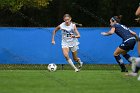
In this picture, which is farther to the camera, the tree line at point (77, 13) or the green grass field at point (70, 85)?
the tree line at point (77, 13)

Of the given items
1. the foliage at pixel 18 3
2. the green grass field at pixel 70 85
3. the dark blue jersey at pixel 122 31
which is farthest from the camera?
the foliage at pixel 18 3

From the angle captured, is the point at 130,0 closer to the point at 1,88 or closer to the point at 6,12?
the point at 6,12

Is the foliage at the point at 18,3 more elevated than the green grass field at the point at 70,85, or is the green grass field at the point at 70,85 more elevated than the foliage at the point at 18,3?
the green grass field at the point at 70,85

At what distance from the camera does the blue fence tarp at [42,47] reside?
837 inches

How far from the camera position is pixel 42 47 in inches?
840

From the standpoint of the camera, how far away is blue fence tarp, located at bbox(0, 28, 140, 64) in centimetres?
2125

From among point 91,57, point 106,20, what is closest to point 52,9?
point 106,20

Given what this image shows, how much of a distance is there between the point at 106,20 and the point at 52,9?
4323 millimetres

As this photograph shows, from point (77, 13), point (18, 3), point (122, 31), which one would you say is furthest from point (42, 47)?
point (77, 13)

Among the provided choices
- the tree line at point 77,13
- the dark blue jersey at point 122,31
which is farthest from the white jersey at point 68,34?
the tree line at point 77,13

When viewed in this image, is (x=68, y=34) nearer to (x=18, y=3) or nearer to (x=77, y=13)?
(x=18, y=3)

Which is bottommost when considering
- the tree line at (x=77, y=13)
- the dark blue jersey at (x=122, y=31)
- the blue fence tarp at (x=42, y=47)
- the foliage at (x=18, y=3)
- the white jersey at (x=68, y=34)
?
the tree line at (x=77, y=13)

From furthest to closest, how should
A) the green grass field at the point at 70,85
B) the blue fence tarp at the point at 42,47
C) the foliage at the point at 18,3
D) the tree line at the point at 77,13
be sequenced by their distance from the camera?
the tree line at the point at 77,13
the foliage at the point at 18,3
the blue fence tarp at the point at 42,47
the green grass field at the point at 70,85

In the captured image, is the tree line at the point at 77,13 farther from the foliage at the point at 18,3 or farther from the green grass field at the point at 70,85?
the green grass field at the point at 70,85
